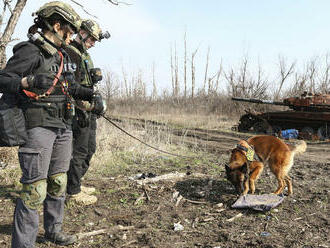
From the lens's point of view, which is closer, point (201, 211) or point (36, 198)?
point (36, 198)

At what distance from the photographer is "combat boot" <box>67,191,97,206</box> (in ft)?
13.7

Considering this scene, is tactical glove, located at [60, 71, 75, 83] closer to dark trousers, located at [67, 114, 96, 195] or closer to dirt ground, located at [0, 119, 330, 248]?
dark trousers, located at [67, 114, 96, 195]

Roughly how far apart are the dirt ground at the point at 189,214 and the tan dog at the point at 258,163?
0.28 metres

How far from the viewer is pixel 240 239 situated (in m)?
3.20

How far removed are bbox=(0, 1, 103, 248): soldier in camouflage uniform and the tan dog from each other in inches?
98.6

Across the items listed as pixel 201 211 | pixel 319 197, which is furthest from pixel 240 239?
pixel 319 197

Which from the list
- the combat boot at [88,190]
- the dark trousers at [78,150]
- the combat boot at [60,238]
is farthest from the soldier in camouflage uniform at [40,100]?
the combat boot at [88,190]

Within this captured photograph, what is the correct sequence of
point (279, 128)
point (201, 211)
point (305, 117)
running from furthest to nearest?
point (279, 128)
point (305, 117)
point (201, 211)

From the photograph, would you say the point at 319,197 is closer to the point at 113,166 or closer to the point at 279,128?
the point at 113,166

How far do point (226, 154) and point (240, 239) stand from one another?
4.97m

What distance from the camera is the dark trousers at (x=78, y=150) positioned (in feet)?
13.1

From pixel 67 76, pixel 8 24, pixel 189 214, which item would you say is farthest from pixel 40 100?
pixel 8 24

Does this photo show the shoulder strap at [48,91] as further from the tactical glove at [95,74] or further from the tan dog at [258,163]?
the tan dog at [258,163]

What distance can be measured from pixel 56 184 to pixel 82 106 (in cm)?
127
